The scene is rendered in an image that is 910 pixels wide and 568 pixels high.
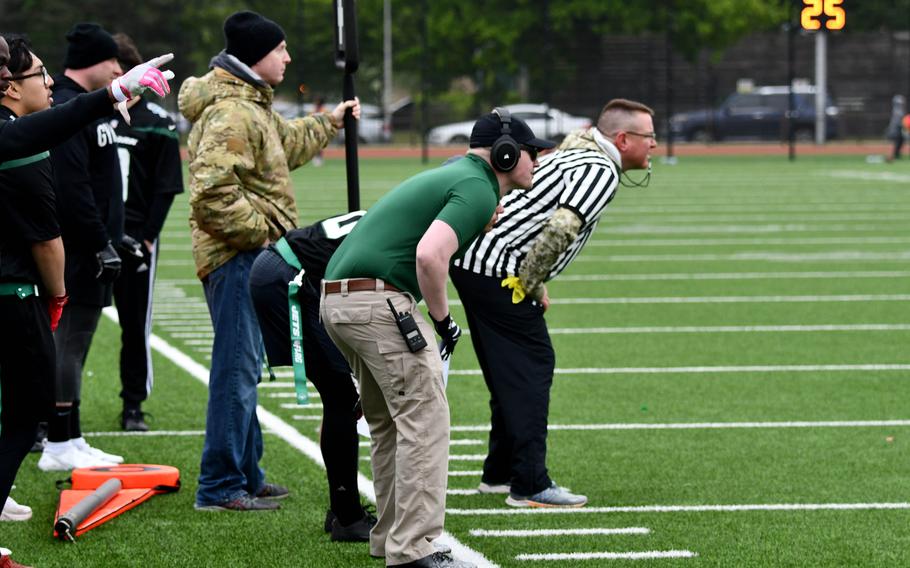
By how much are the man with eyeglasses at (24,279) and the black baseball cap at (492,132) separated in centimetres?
156

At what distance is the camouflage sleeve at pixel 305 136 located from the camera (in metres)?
6.92

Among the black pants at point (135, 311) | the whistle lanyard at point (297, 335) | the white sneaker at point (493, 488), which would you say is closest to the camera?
the whistle lanyard at point (297, 335)

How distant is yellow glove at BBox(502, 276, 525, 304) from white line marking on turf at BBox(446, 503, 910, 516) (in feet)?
3.03

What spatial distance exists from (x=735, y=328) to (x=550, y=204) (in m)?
6.11

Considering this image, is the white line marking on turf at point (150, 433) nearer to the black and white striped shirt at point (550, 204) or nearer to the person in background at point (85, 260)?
the person in background at point (85, 260)

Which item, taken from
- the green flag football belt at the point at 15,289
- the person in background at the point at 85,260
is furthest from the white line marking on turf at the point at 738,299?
the green flag football belt at the point at 15,289

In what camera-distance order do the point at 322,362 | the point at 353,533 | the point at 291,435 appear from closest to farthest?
the point at 322,362 < the point at 353,533 < the point at 291,435

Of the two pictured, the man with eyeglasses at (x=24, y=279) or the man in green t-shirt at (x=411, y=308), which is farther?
the man with eyeglasses at (x=24, y=279)

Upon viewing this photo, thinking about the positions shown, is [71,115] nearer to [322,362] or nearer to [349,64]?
[322,362]

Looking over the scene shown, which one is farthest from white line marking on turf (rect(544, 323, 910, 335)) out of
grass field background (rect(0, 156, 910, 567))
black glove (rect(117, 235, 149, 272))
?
black glove (rect(117, 235, 149, 272))

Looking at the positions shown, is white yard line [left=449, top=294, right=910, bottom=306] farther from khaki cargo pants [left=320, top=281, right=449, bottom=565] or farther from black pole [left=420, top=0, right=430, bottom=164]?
black pole [left=420, top=0, right=430, bottom=164]

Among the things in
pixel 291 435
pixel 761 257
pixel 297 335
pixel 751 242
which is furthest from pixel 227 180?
pixel 751 242

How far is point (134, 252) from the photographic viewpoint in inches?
320

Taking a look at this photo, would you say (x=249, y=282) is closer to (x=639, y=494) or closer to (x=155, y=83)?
(x=155, y=83)
